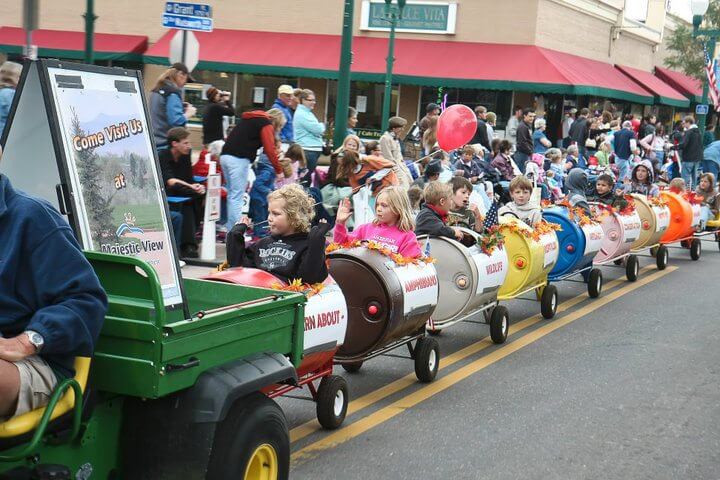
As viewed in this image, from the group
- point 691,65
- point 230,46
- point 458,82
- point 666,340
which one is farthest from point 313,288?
point 691,65

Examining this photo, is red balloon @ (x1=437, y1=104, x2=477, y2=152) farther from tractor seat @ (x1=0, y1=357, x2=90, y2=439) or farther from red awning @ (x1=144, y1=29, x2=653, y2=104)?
red awning @ (x1=144, y1=29, x2=653, y2=104)

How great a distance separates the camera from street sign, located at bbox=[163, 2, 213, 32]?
13.2m

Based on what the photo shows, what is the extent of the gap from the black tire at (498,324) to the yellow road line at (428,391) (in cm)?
11

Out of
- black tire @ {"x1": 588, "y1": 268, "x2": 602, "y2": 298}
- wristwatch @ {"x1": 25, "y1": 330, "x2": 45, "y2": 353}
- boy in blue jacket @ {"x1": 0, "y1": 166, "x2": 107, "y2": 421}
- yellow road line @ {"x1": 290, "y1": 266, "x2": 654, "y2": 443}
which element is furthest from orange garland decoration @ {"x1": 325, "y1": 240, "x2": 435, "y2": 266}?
black tire @ {"x1": 588, "y1": 268, "x2": 602, "y2": 298}

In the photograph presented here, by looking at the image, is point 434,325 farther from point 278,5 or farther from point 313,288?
point 278,5

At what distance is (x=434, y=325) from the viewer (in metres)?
9.03

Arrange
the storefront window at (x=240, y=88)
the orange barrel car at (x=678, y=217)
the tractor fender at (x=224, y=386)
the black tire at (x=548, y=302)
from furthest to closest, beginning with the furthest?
the storefront window at (x=240, y=88) → the orange barrel car at (x=678, y=217) → the black tire at (x=548, y=302) → the tractor fender at (x=224, y=386)

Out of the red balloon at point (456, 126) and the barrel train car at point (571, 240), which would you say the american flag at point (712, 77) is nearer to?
the red balloon at point (456, 126)

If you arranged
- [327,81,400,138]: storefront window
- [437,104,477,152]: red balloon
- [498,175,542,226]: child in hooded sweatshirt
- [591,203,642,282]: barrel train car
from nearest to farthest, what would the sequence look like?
[498,175,542,226]: child in hooded sweatshirt
[591,203,642,282]: barrel train car
[437,104,477,152]: red balloon
[327,81,400,138]: storefront window

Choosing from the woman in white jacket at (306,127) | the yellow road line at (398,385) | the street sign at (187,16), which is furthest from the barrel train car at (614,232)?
the street sign at (187,16)

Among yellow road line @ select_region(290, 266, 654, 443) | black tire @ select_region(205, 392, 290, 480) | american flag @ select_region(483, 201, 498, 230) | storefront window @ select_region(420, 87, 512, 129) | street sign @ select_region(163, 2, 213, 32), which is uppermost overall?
street sign @ select_region(163, 2, 213, 32)

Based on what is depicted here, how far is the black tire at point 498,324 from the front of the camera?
974cm

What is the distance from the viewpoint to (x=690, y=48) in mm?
44469

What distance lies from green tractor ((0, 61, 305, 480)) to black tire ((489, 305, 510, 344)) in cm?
459
